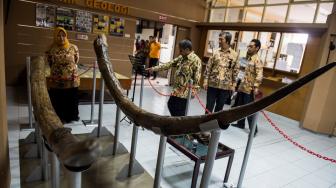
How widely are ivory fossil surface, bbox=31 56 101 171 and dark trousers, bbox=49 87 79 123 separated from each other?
2239 millimetres

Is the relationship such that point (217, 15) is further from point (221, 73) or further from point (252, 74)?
point (221, 73)

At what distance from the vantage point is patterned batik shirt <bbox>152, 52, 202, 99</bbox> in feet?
10.7

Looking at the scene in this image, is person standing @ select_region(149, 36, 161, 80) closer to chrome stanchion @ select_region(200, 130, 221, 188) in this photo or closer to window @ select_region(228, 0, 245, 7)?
window @ select_region(228, 0, 245, 7)

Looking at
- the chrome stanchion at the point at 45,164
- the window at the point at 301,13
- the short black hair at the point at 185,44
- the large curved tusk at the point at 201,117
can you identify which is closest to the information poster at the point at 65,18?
the short black hair at the point at 185,44

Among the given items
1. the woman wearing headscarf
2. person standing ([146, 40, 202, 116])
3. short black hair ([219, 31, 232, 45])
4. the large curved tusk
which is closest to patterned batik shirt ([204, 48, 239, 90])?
short black hair ([219, 31, 232, 45])

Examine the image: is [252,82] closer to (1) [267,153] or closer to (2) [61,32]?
(1) [267,153]

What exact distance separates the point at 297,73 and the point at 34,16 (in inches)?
256

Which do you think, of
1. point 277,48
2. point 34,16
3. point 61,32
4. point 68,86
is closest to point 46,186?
point 68,86

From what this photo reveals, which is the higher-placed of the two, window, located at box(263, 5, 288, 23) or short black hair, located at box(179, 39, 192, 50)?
window, located at box(263, 5, 288, 23)

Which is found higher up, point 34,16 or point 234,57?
point 34,16

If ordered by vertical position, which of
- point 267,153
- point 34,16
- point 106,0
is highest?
point 106,0

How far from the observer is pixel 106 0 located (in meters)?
6.36

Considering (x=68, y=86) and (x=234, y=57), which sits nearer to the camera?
(x=68, y=86)

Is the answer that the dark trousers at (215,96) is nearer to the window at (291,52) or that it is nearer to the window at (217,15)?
the window at (291,52)
